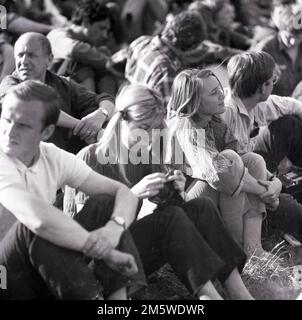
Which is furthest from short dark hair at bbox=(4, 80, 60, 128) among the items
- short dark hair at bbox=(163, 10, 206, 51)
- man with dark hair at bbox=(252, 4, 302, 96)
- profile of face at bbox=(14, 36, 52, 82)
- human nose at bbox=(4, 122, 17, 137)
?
man with dark hair at bbox=(252, 4, 302, 96)

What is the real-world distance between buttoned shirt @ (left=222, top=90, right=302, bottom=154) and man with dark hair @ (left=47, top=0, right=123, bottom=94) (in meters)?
1.69

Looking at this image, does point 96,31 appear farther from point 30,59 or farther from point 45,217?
point 45,217

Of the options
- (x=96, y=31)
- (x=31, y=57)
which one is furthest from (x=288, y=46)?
(x=31, y=57)

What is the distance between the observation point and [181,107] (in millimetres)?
4012

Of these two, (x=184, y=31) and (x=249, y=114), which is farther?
(x=184, y=31)

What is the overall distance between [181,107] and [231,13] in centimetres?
423

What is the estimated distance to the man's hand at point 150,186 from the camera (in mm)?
3434

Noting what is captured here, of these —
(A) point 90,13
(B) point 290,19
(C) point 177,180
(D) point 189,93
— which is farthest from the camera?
(B) point 290,19

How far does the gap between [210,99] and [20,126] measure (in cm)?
120

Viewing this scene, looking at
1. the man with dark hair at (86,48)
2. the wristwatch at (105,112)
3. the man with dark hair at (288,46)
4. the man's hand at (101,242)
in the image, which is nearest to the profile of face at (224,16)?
the man with dark hair at (288,46)

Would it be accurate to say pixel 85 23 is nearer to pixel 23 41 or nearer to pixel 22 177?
pixel 23 41

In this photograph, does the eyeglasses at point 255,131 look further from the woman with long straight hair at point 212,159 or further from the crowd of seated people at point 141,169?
the woman with long straight hair at point 212,159

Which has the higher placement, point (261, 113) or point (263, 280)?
point (261, 113)

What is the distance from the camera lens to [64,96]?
458 cm
